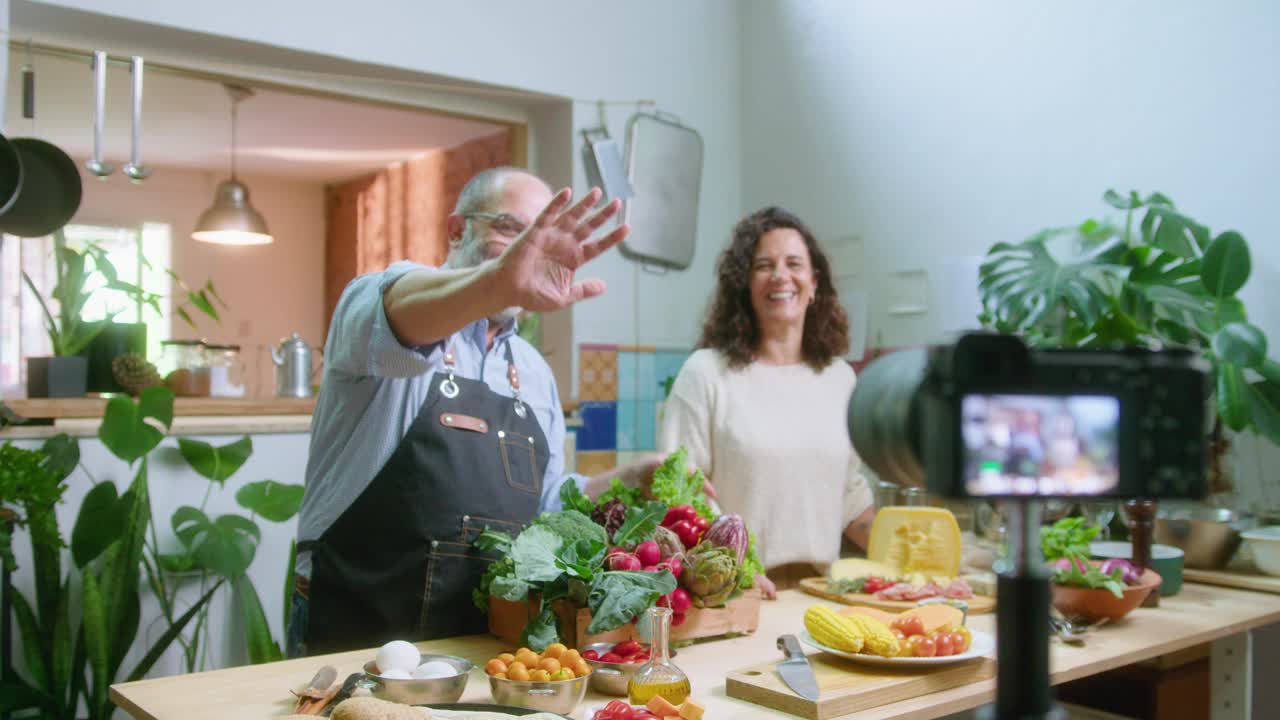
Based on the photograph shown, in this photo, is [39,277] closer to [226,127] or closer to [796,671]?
[226,127]

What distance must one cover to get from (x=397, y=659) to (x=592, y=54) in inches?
126

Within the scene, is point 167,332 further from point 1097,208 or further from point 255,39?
point 1097,208

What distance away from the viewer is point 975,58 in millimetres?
3592

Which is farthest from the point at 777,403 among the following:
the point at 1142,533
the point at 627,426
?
the point at 627,426

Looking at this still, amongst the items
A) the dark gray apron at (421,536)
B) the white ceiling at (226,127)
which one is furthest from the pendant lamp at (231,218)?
the dark gray apron at (421,536)

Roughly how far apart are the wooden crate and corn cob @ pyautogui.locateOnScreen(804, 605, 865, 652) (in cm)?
16

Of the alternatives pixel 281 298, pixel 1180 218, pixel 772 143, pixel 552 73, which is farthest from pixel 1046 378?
pixel 281 298

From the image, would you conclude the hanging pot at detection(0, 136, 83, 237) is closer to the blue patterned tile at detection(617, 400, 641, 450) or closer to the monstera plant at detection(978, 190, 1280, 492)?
the blue patterned tile at detection(617, 400, 641, 450)

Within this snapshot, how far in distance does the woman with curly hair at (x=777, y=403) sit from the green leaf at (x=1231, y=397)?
89cm

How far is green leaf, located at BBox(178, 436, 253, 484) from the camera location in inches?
120

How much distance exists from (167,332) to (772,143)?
5.72 meters

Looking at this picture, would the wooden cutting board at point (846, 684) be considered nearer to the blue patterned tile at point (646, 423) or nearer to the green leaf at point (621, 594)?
the green leaf at point (621, 594)

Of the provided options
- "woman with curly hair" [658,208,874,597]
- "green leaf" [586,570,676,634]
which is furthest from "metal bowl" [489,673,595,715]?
"woman with curly hair" [658,208,874,597]

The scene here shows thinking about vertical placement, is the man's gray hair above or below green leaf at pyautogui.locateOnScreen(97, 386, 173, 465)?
above
